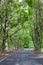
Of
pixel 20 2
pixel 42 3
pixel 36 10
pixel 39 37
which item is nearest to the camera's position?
pixel 20 2

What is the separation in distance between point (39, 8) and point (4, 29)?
340 inches

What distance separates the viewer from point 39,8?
53594mm

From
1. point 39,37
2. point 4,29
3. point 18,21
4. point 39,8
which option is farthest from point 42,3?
point 39,37

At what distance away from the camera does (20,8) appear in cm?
4672

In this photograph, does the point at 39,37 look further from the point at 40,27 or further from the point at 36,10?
the point at 36,10

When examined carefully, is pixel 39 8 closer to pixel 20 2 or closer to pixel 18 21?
pixel 18 21

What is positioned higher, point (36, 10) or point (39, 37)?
point (36, 10)

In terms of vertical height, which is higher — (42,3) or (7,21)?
(42,3)

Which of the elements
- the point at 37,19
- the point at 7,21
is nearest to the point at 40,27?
the point at 37,19

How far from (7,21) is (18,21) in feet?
7.50

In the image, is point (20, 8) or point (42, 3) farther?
point (42, 3)

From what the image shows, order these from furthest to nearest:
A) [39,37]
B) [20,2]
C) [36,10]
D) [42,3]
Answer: [39,37], [36,10], [42,3], [20,2]

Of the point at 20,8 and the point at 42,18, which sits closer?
the point at 20,8

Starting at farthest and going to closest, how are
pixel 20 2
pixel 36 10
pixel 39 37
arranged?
pixel 39 37
pixel 36 10
pixel 20 2
